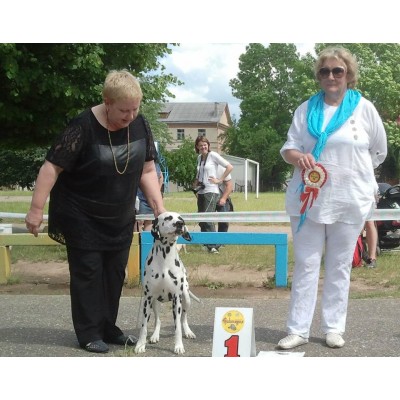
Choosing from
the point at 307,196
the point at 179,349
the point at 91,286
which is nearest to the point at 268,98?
the point at 307,196

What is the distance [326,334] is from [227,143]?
15.2 ft

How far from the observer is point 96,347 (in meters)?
4.63

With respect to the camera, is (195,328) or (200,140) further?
(200,140)

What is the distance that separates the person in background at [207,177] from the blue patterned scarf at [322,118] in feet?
14.7

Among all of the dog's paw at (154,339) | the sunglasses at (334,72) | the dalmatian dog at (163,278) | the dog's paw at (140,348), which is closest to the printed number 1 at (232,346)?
the dalmatian dog at (163,278)

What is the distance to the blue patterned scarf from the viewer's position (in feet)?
14.9

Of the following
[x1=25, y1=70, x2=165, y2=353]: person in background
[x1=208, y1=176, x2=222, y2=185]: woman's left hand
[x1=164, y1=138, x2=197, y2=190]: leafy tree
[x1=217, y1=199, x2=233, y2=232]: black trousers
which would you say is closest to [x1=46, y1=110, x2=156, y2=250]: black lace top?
[x1=25, y1=70, x2=165, y2=353]: person in background

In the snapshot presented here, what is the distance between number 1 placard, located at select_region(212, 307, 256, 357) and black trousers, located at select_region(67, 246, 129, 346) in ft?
3.03

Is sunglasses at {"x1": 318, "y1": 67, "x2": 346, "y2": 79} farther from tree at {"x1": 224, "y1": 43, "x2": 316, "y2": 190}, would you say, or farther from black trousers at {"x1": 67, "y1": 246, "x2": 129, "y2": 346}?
tree at {"x1": 224, "y1": 43, "x2": 316, "y2": 190}

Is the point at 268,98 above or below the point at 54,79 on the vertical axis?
below

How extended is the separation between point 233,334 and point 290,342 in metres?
0.61

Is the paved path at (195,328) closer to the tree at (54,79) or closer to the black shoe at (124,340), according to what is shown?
the black shoe at (124,340)

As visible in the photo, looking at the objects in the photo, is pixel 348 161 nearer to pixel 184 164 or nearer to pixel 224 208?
pixel 184 164

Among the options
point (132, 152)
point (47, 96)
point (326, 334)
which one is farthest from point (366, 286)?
point (47, 96)
